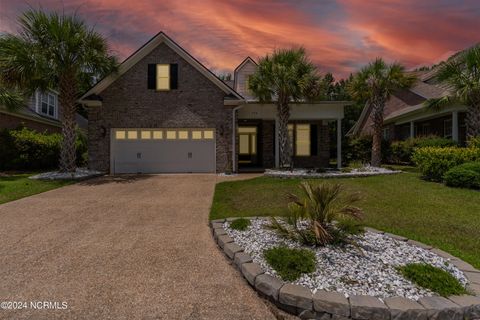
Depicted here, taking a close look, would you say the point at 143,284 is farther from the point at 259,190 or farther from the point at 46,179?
the point at 46,179

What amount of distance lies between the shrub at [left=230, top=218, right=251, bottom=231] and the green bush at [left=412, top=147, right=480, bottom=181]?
8.89 metres

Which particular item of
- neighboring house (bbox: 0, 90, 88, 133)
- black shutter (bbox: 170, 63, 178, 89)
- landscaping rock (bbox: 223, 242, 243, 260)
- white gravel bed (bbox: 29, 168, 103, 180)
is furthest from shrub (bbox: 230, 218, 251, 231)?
neighboring house (bbox: 0, 90, 88, 133)

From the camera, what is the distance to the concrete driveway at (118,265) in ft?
10.0

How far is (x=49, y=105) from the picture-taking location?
2358cm

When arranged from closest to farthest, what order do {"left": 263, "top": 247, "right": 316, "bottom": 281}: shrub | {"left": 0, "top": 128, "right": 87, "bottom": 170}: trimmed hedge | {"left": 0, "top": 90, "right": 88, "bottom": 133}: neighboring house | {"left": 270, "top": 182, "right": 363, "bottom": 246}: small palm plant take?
{"left": 263, "top": 247, "right": 316, "bottom": 281}: shrub → {"left": 270, "top": 182, "right": 363, "bottom": 246}: small palm plant → {"left": 0, "top": 128, "right": 87, "bottom": 170}: trimmed hedge → {"left": 0, "top": 90, "right": 88, "bottom": 133}: neighboring house

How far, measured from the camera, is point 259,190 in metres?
9.71

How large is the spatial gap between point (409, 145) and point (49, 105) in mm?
26851

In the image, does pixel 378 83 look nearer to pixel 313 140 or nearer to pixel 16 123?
pixel 313 140

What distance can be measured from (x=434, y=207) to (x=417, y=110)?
1411cm

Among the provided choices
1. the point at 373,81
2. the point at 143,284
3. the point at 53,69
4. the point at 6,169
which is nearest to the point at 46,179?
the point at 53,69

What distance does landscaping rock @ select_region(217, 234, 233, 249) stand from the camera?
4.66 meters

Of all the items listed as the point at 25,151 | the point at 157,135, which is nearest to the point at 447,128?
the point at 157,135

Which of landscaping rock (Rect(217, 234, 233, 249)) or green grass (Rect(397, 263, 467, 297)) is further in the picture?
landscaping rock (Rect(217, 234, 233, 249))

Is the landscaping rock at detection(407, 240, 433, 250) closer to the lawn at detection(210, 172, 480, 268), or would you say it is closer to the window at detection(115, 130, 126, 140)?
the lawn at detection(210, 172, 480, 268)
